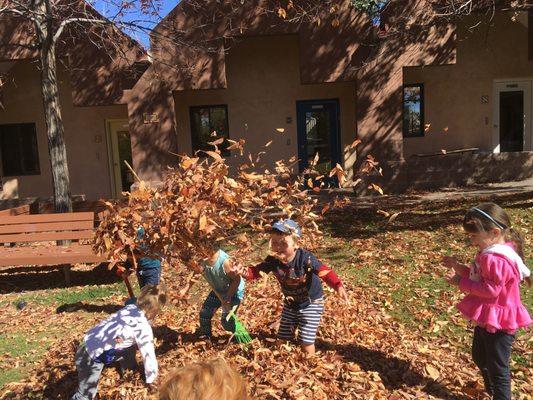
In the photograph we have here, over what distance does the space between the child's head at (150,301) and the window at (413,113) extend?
1191cm

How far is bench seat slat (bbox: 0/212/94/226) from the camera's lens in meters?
7.35

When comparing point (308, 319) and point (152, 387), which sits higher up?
point (308, 319)

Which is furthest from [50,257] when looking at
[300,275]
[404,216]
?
[404,216]

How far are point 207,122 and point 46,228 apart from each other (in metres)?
7.41

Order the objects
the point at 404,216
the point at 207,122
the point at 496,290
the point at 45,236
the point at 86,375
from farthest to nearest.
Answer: the point at 207,122, the point at 404,216, the point at 45,236, the point at 86,375, the point at 496,290

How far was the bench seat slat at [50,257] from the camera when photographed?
6.54 m

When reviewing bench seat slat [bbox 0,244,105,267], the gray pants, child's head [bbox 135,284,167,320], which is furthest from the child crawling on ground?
bench seat slat [bbox 0,244,105,267]

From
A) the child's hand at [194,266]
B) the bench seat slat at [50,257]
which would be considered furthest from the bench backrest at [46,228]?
the child's hand at [194,266]

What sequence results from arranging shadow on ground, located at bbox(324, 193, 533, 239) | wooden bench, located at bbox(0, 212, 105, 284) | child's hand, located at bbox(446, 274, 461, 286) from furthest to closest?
shadow on ground, located at bbox(324, 193, 533, 239) < wooden bench, located at bbox(0, 212, 105, 284) < child's hand, located at bbox(446, 274, 461, 286)

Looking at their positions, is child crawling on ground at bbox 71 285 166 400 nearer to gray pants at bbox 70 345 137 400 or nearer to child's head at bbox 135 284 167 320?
gray pants at bbox 70 345 137 400

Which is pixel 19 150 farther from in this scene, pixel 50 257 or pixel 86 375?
pixel 86 375

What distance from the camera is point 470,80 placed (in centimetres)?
1405

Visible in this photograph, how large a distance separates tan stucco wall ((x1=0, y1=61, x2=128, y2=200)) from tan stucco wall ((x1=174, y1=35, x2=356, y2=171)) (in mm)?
2531

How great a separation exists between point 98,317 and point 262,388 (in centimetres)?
289
